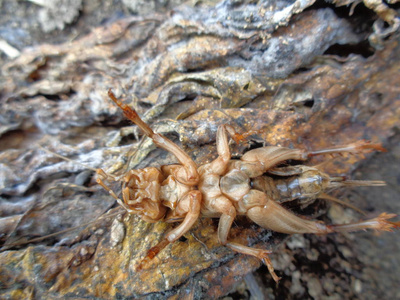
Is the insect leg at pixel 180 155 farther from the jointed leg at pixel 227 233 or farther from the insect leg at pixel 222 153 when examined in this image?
the jointed leg at pixel 227 233

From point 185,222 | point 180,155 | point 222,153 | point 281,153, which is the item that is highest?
point 180,155

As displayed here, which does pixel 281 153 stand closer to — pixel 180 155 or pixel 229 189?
pixel 229 189

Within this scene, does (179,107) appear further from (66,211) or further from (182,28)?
(66,211)

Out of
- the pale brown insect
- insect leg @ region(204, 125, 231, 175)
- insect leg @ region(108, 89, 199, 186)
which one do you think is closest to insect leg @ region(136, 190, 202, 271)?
the pale brown insect

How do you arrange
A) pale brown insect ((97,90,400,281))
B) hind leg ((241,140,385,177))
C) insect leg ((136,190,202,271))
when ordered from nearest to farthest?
insect leg ((136,190,202,271)), pale brown insect ((97,90,400,281)), hind leg ((241,140,385,177))

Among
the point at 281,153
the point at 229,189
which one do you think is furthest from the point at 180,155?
the point at 281,153

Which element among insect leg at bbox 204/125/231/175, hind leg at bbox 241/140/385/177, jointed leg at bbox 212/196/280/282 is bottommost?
jointed leg at bbox 212/196/280/282

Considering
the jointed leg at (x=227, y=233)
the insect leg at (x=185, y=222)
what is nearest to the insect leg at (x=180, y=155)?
the insect leg at (x=185, y=222)

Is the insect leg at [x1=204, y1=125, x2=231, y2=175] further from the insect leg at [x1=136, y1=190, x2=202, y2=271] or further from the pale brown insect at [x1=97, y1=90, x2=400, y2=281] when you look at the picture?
the insect leg at [x1=136, y1=190, x2=202, y2=271]

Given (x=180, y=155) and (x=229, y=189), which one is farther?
(x=229, y=189)
